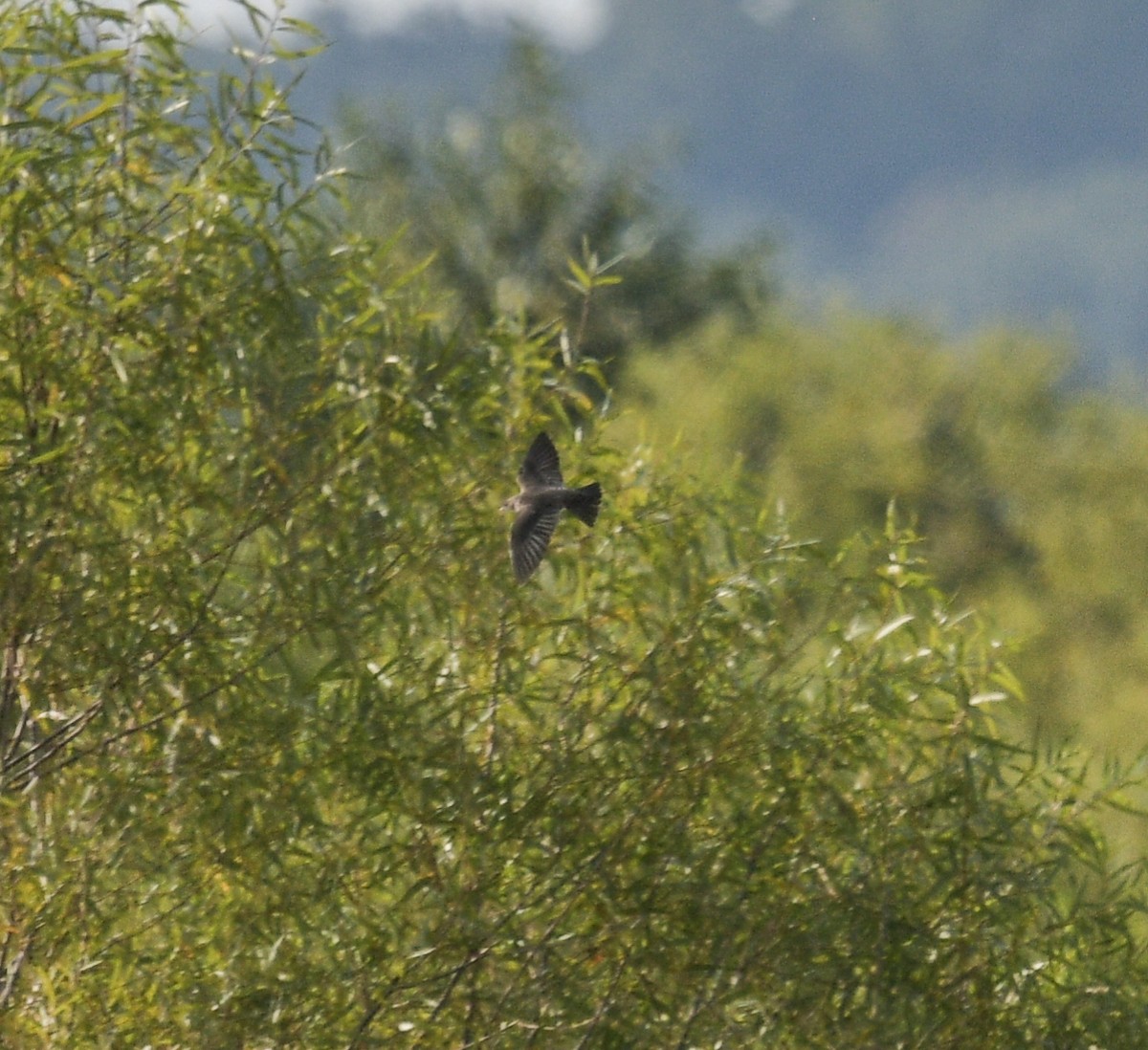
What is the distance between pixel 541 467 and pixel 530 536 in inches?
11.4

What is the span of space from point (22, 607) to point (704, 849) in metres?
2.43

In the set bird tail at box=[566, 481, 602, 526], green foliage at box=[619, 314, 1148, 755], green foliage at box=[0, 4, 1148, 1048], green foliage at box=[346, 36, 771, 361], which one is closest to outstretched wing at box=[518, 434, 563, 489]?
bird tail at box=[566, 481, 602, 526]

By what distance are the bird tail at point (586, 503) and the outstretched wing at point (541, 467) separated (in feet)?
0.36

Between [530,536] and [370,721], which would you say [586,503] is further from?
[370,721]

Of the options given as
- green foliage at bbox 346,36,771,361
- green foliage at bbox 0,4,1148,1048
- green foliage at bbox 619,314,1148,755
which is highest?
green foliage at bbox 0,4,1148,1048

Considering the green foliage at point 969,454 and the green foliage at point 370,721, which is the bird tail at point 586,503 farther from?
the green foliage at point 969,454

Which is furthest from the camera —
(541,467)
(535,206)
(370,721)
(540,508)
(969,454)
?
(535,206)

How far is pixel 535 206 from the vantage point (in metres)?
34.1

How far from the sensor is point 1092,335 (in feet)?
105

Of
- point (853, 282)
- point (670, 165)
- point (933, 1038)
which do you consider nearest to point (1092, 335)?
point (853, 282)

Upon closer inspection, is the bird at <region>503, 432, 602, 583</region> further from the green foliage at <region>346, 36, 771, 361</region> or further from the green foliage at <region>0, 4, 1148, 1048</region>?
the green foliage at <region>346, 36, 771, 361</region>

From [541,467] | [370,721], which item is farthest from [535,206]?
[370,721]

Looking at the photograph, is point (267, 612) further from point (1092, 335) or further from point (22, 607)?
point (1092, 335)

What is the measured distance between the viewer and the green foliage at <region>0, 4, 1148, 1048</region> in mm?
5504
